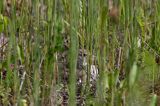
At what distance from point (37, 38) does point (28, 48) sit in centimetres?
47

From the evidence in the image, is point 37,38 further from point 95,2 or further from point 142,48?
point 142,48

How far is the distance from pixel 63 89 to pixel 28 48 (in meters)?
0.19

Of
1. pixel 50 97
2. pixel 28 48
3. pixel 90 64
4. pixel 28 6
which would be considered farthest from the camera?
pixel 28 6

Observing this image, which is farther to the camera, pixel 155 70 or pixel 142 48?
pixel 142 48

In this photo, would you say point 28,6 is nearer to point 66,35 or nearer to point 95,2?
point 66,35

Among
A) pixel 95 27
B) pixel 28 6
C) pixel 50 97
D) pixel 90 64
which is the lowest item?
pixel 50 97

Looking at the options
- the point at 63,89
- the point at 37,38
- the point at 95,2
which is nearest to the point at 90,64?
the point at 63,89

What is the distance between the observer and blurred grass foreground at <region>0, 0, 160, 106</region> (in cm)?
100

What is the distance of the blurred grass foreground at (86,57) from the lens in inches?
39.5

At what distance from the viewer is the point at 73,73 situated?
84cm

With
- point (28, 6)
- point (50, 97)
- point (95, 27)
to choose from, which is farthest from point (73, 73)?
point (28, 6)

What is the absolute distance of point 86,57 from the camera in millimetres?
1506

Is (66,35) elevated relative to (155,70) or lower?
elevated

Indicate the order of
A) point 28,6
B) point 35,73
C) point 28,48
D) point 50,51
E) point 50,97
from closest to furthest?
point 35,73 → point 50,97 → point 50,51 → point 28,48 → point 28,6
